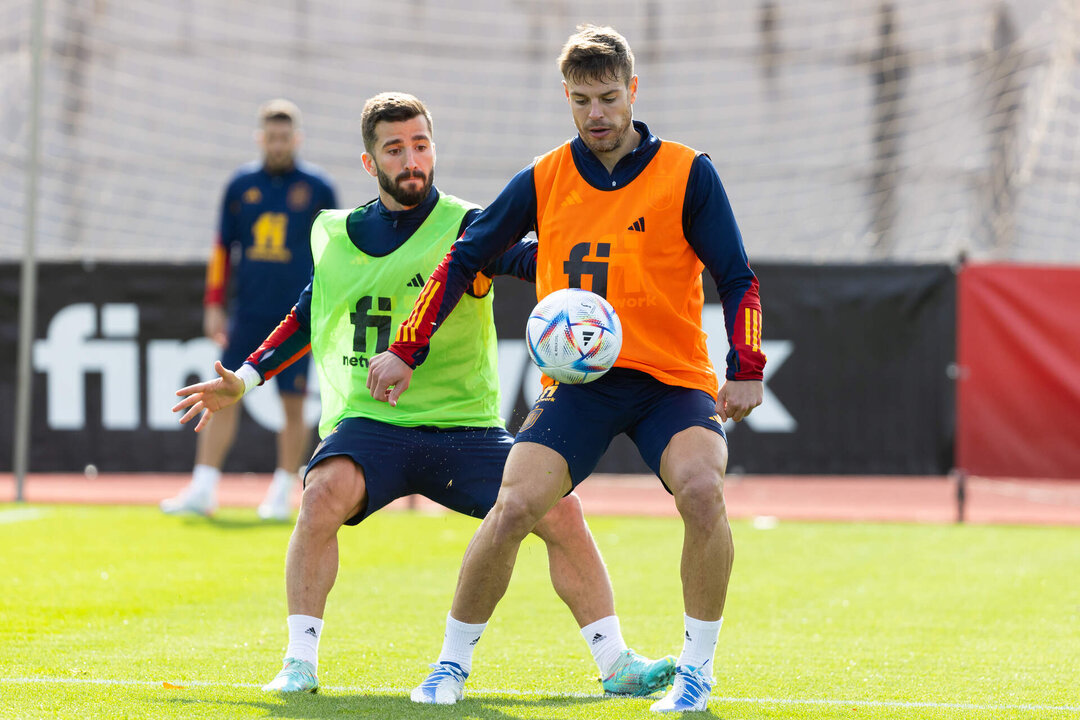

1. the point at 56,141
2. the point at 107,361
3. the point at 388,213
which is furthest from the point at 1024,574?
the point at 56,141

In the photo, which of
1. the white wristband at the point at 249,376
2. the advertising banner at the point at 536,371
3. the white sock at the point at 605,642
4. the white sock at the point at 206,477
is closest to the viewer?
the white sock at the point at 605,642

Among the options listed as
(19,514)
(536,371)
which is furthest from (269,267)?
(19,514)

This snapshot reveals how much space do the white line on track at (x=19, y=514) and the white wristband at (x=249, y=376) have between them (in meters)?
5.01

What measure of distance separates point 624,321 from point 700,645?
37.3 inches

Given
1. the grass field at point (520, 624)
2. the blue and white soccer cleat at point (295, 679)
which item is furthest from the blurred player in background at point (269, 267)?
the blue and white soccer cleat at point (295, 679)

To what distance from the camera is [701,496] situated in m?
3.94

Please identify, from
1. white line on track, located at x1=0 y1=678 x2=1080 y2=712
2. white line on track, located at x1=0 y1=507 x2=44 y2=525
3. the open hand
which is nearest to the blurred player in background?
white line on track, located at x1=0 y1=507 x2=44 y2=525

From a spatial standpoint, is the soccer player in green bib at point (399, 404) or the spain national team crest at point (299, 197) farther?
the spain national team crest at point (299, 197)

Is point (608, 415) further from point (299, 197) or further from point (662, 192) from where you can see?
point (299, 197)

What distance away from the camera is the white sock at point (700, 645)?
13.2 ft

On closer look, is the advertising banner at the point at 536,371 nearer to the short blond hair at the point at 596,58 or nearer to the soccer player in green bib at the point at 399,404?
the soccer player in green bib at the point at 399,404

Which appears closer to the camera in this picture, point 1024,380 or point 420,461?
point 420,461

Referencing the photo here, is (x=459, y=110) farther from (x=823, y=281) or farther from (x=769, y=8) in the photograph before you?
(x=823, y=281)

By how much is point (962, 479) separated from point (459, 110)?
9.29 metres
